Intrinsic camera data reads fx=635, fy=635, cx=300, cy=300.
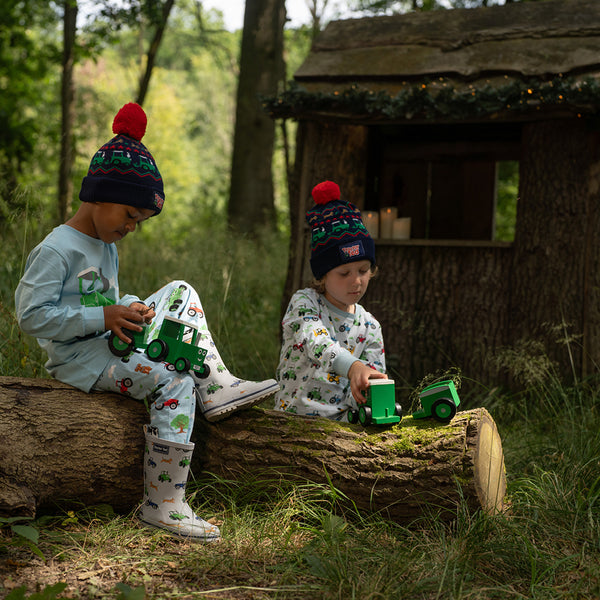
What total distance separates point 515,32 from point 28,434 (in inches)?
177

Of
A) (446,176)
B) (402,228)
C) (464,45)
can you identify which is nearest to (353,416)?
(402,228)

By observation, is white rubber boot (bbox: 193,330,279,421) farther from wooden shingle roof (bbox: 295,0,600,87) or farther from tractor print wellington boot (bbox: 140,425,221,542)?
wooden shingle roof (bbox: 295,0,600,87)

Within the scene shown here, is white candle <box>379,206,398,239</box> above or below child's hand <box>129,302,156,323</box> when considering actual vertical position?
above

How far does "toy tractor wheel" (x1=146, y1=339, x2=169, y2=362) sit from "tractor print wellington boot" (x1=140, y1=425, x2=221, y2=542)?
32 cm

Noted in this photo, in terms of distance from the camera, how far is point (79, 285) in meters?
2.62

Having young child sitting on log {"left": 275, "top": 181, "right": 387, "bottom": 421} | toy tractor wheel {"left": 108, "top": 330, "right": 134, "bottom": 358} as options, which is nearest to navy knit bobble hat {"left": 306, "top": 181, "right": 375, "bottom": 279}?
young child sitting on log {"left": 275, "top": 181, "right": 387, "bottom": 421}

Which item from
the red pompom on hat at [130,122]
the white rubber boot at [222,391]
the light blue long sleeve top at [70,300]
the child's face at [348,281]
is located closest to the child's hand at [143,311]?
the light blue long sleeve top at [70,300]

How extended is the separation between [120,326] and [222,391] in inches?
20.5

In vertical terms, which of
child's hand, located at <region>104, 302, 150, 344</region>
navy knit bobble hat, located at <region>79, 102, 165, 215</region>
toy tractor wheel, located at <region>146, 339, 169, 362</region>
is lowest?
toy tractor wheel, located at <region>146, 339, 169, 362</region>

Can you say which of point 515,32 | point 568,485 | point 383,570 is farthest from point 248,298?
point 383,570

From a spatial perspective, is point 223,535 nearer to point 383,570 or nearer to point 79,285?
point 383,570

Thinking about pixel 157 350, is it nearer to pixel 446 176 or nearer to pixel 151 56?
pixel 446 176

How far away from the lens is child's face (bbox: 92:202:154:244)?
263cm

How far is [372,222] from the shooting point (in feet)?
16.7
